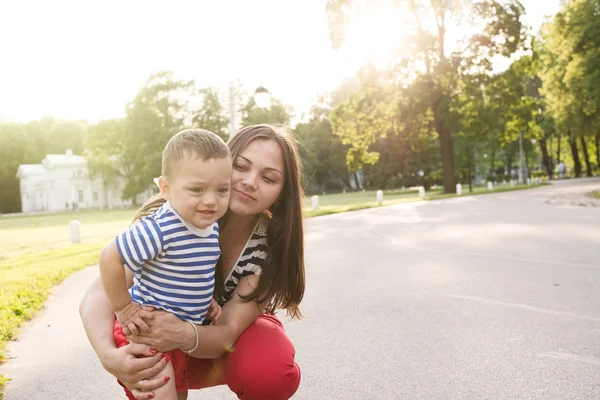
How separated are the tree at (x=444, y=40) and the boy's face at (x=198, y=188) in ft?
104

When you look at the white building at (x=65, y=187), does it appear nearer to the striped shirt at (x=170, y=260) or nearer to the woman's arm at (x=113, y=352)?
the woman's arm at (x=113, y=352)

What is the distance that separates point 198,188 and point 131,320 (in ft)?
1.96

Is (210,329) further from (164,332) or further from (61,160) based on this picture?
(61,160)

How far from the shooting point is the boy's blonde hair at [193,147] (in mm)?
2291

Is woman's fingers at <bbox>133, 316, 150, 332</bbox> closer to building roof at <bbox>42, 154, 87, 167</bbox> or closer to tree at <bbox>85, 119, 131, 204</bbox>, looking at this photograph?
tree at <bbox>85, 119, 131, 204</bbox>

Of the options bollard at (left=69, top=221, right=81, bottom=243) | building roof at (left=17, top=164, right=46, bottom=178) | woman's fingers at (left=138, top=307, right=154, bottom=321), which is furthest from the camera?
building roof at (left=17, top=164, right=46, bottom=178)

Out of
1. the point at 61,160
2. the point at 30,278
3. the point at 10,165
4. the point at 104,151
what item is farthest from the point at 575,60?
the point at 10,165

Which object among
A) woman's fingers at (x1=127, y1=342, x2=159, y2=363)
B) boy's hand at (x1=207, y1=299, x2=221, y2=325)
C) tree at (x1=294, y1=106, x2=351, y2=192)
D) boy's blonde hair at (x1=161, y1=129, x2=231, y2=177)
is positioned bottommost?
woman's fingers at (x1=127, y1=342, x2=159, y2=363)

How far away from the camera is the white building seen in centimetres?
7956

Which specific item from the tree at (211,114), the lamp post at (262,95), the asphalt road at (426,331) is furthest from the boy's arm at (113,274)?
the tree at (211,114)

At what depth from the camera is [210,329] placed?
8.36 feet

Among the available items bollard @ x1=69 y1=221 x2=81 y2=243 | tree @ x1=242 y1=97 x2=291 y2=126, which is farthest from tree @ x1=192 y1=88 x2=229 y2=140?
bollard @ x1=69 y1=221 x2=81 y2=243

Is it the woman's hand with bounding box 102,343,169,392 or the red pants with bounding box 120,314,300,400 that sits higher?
the woman's hand with bounding box 102,343,169,392

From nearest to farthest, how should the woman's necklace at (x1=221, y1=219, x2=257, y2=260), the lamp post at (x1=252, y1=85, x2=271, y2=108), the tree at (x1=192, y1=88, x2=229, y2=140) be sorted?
the woman's necklace at (x1=221, y1=219, x2=257, y2=260) < the lamp post at (x1=252, y1=85, x2=271, y2=108) < the tree at (x1=192, y1=88, x2=229, y2=140)
